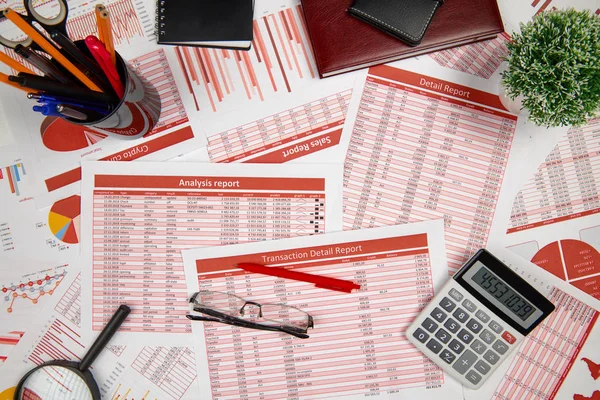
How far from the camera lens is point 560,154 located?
31.4 inches

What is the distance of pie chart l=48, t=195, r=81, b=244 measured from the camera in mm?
818

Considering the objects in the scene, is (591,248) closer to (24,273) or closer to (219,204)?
(219,204)

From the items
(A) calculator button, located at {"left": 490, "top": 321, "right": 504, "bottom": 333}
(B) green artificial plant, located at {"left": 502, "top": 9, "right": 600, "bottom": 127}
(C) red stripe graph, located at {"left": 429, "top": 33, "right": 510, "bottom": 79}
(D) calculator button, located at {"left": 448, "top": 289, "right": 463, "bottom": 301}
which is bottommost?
(A) calculator button, located at {"left": 490, "top": 321, "right": 504, "bottom": 333}

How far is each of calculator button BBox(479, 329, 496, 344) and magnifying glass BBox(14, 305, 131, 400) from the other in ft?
2.15

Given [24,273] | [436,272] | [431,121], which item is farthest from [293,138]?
[24,273]

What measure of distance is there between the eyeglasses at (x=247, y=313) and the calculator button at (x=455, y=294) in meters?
0.26

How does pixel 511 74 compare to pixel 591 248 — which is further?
pixel 591 248

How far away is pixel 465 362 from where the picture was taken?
2.51 feet

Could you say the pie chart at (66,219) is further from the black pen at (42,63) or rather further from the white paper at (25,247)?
the black pen at (42,63)

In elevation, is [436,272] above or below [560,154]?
below

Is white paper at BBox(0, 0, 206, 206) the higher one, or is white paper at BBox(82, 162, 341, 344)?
white paper at BBox(0, 0, 206, 206)

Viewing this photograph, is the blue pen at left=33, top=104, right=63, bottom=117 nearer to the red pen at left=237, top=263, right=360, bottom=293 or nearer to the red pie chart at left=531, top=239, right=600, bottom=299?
the red pen at left=237, top=263, right=360, bottom=293

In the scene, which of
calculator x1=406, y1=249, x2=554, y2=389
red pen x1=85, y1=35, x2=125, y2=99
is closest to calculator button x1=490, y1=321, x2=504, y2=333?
calculator x1=406, y1=249, x2=554, y2=389

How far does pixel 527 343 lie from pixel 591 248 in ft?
0.71
